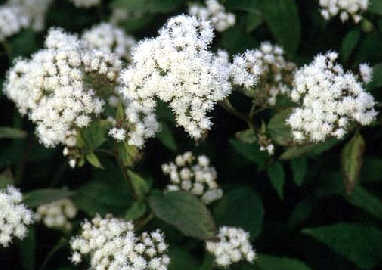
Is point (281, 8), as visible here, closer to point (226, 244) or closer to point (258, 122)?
point (258, 122)

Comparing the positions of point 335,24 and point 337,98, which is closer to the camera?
point 337,98

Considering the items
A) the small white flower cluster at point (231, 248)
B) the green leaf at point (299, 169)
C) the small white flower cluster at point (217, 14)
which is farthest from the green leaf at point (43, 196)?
the small white flower cluster at point (217, 14)

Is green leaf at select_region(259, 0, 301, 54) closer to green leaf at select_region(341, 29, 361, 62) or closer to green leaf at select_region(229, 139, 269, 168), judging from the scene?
green leaf at select_region(341, 29, 361, 62)

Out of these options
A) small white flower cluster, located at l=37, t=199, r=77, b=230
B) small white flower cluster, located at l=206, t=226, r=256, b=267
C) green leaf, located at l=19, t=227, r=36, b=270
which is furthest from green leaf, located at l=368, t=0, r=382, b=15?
green leaf, located at l=19, t=227, r=36, b=270

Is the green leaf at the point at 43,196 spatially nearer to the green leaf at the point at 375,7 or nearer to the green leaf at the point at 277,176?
the green leaf at the point at 277,176

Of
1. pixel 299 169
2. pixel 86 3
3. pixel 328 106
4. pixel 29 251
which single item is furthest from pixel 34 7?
pixel 328 106

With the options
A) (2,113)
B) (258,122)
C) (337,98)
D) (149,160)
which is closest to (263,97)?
(337,98)

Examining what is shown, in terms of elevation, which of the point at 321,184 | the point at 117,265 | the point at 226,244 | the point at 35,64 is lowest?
the point at 117,265
